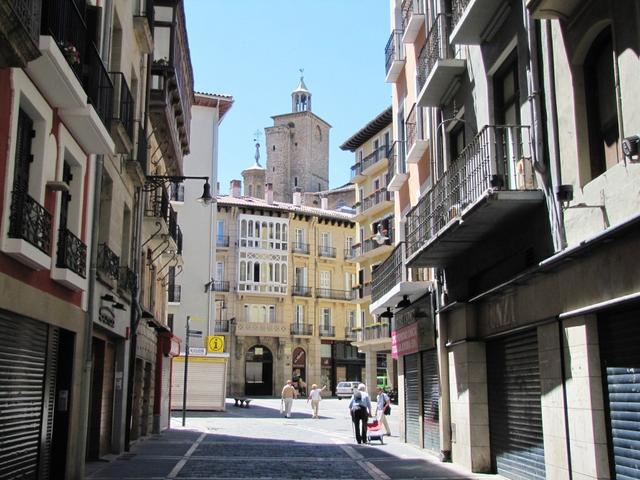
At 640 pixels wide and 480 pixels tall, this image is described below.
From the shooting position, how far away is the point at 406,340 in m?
20.5

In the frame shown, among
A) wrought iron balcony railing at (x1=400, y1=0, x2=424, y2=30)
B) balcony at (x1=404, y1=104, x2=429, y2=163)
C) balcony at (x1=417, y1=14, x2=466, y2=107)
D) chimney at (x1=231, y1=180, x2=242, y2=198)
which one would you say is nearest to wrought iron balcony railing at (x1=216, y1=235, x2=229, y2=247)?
chimney at (x1=231, y1=180, x2=242, y2=198)

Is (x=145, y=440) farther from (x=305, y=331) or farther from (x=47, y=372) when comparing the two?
(x=305, y=331)

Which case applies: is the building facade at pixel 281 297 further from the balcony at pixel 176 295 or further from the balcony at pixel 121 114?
the balcony at pixel 121 114

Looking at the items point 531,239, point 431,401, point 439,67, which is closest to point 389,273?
point 431,401

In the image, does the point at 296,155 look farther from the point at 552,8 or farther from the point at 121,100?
the point at 552,8

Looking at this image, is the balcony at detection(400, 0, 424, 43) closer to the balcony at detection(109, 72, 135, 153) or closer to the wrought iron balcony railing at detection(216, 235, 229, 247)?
the balcony at detection(109, 72, 135, 153)

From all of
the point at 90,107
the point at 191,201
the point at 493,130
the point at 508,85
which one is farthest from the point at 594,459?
the point at 191,201

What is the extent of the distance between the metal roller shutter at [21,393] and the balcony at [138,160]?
279 inches

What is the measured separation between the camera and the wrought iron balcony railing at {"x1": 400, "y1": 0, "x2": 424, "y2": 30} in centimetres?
2023

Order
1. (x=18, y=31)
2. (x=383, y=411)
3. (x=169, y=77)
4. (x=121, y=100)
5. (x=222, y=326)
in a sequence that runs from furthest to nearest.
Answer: (x=222, y=326), (x=169, y=77), (x=383, y=411), (x=121, y=100), (x=18, y=31)

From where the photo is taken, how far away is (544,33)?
10664mm

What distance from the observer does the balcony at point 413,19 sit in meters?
20.1

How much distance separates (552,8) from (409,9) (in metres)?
12.4

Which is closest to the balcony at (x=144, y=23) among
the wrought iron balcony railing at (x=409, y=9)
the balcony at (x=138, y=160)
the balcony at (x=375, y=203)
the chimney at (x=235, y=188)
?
the balcony at (x=138, y=160)
